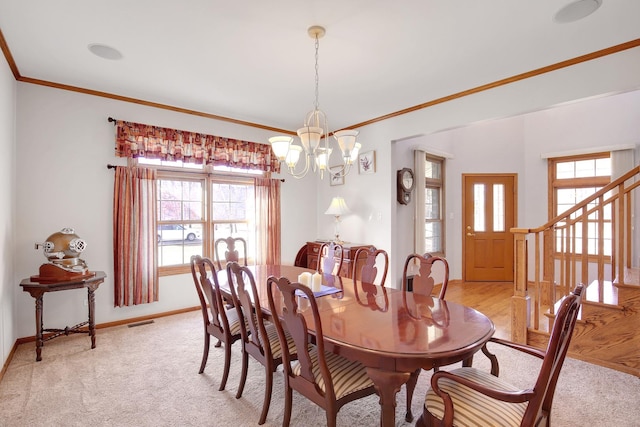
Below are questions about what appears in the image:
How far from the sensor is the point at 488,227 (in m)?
5.91

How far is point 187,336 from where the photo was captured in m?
3.36

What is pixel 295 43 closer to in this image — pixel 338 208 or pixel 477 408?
pixel 338 208

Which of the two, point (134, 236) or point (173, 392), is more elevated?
point (134, 236)

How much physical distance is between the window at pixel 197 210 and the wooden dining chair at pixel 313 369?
283 centimetres

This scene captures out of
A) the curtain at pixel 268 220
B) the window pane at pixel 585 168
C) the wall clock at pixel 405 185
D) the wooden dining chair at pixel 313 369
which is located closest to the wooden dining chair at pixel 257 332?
the wooden dining chair at pixel 313 369

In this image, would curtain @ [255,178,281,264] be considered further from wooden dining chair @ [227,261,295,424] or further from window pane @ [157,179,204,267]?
wooden dining chair @ [227,261,295,424]

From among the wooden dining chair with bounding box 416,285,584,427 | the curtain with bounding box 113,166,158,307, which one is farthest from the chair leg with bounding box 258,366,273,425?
the curtain with bounding box 113,166,158,307

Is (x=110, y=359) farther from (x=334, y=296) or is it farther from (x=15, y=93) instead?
(x=15, y=93)

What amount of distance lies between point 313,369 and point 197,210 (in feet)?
10.3

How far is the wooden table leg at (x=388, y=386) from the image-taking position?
1.39 meters

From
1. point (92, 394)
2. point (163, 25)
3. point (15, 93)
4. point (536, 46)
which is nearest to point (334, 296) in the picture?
point (92, 394)

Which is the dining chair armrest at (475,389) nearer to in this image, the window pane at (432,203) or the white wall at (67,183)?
the white wall at (67,183)

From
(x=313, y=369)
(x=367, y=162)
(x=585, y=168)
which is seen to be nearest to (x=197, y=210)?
(x=367, y=162)

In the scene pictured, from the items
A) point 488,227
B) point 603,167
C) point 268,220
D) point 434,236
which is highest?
point 603,167
